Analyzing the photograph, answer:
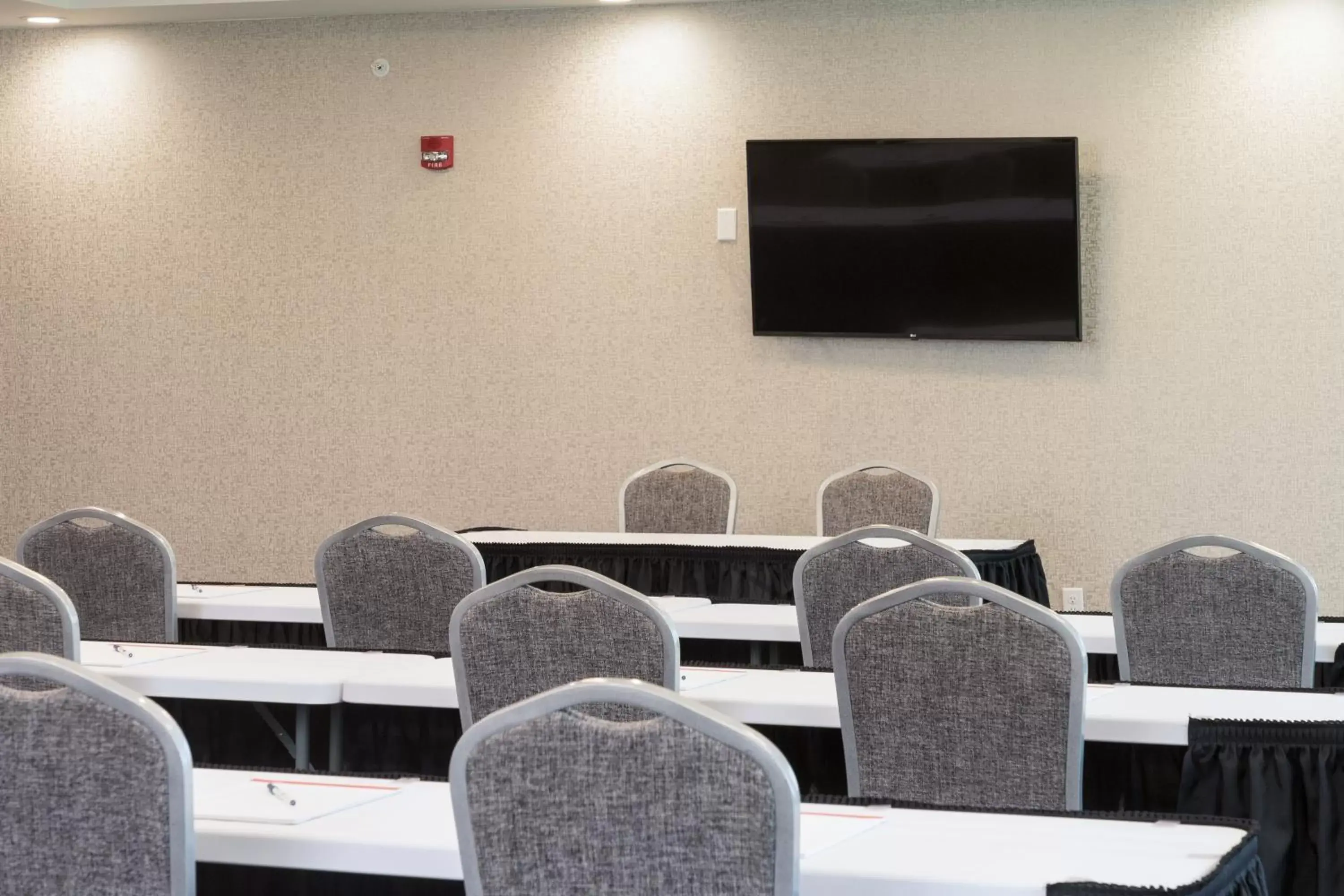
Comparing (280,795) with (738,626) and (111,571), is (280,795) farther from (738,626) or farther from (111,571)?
(111,571)

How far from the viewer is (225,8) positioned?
25.1 ft

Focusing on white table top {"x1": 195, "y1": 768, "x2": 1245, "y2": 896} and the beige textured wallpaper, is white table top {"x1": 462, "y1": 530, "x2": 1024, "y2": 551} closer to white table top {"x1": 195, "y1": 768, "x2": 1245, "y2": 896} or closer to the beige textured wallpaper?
the beige textured wallpaper

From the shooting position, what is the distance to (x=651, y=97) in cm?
750

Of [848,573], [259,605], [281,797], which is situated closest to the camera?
[281,797]

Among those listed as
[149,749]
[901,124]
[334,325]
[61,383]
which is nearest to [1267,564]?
[149,749]

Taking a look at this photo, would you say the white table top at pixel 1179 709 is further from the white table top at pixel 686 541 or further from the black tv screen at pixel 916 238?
the black tv screen at pixel 916 238

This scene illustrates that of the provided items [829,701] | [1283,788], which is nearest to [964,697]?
[829,701]

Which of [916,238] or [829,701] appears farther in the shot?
[916,238]

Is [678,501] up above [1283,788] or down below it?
above

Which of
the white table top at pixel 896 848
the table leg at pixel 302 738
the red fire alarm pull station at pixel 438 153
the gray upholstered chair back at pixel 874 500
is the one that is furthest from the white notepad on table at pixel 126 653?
the red fire alarm pull station at pixel 438 153

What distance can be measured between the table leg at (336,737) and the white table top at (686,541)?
215cm

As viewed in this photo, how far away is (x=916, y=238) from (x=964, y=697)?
441cm

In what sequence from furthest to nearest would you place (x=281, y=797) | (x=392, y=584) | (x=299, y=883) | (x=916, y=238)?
1. (x=916, y=238)
2. (x=392, y=584)
3. (x=299, y=883)
4. (x=281, y=797)

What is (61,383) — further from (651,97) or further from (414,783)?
(414,783)
